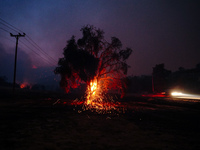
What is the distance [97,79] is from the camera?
2086 centimetres

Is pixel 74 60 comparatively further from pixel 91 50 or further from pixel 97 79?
pixel 97 79

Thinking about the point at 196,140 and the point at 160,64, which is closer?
the point at 196,140

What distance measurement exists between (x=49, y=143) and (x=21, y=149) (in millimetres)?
929

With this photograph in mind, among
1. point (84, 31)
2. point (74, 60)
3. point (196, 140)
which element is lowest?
point (196, 140)

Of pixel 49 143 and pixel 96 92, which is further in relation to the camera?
pixel 96 92

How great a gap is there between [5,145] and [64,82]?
17237 millimetres

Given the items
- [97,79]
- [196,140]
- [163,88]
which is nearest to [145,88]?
[163,88]

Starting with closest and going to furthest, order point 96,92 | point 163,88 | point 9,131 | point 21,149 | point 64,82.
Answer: point 21,149 < point 9,131 < point 96,92 < point 64,82 < point 163,88

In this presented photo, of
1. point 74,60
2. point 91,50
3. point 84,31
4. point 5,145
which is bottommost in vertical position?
point 5,145

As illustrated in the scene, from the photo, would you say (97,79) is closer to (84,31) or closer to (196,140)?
(84,31)

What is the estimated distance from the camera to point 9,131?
252 inches

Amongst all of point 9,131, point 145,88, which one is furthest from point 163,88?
point 9,131

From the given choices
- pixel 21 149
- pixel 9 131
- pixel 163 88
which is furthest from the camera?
pixel 163 88

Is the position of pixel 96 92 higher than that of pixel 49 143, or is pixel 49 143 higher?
pixel 96 92
